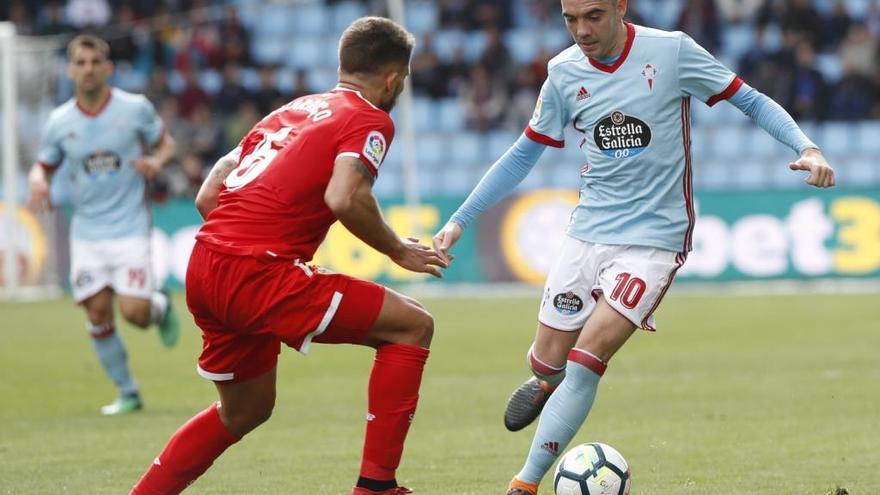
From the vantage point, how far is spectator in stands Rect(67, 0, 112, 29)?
27844 millimetres

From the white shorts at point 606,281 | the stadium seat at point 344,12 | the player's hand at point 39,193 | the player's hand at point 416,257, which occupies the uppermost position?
the player's hand at point 416,257

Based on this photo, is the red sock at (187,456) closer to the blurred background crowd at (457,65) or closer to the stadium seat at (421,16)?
the blurred background crowd at (457,65)

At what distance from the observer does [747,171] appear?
80.3ft

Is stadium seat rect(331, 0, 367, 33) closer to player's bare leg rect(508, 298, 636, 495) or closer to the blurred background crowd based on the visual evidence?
the blurred background crowd

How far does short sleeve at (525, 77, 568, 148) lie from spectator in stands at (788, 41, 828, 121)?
17.4 meters

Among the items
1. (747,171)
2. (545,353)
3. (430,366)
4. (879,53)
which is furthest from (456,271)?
(545,353)

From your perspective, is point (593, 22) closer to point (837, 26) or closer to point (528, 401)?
point (528, 401)

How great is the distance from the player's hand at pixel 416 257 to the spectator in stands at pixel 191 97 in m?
19.7

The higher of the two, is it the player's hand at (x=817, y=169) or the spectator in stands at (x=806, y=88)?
the player's hand at (x=817, y=169)

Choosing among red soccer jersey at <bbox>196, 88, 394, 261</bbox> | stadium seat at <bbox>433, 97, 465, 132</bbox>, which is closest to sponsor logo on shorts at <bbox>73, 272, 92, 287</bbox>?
red soccer jersey at <bbox>196, 88, 394, 261</bbox>

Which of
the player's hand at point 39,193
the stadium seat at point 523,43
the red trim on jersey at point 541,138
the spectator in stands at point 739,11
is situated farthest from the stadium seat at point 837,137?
the red trim on jersey at point 541,138

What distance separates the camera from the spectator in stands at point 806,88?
78.0ft

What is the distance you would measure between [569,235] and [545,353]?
585 mm

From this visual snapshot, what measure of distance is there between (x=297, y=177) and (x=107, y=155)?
19.7 ft
